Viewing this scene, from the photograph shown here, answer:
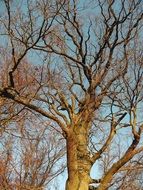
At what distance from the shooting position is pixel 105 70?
10.4 meters

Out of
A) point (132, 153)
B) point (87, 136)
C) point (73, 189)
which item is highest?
point (87, 136)

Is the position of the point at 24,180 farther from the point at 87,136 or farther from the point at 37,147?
the point at 87,136

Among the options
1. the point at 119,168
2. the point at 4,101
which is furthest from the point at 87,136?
the point at 4,101

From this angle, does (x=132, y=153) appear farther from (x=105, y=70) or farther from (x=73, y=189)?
(x=105, y=70)

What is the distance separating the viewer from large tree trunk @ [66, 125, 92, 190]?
887cm

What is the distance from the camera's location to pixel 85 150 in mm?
9531

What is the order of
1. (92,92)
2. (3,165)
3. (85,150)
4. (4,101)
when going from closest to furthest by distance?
(85,150) < (92,92) < (4,101) < (3,165)

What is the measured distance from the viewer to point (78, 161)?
9.32 meters

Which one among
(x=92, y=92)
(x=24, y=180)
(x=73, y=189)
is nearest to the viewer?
(x=73, y=189)

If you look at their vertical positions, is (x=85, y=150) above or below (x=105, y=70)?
below

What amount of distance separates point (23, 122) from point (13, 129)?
0.54 metres

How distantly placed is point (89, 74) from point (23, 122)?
5224 millimetres

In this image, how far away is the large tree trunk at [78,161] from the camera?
887 cm

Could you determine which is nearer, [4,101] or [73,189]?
[73,189]
